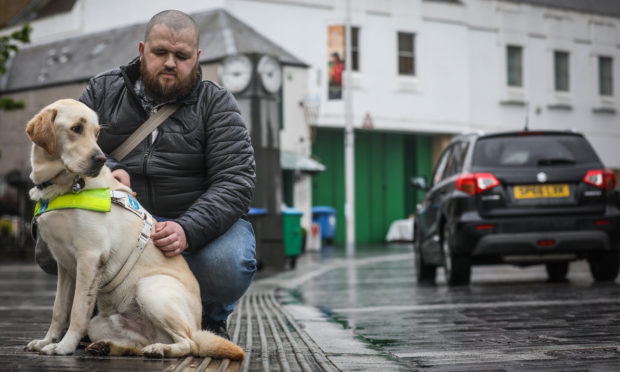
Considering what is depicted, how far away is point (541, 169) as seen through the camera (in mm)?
10898

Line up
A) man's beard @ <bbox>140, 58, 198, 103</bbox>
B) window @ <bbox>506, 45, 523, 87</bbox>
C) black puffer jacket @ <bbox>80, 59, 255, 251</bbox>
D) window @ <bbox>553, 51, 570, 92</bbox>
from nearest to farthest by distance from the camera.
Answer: man's beard @ <bbox>140, 58, 198, 103</bbox> → black puffer jacket @ <bbox>80, 59, 255, 251</bbox> → window @ <bbox>506, 45, 523, 87</bbox> → window @ <bbox>553, 51, 570, 92</bbox>

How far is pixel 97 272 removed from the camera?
4.42 metres

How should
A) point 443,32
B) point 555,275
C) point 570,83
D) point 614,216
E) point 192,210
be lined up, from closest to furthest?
point 192,210, point 614,216, point 555,275, point 443,32, point 570,83

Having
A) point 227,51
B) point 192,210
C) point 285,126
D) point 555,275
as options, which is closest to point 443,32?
point 285,126

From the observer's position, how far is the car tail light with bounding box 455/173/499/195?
10.8m

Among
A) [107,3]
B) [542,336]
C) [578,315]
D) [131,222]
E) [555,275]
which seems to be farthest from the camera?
[107,3]

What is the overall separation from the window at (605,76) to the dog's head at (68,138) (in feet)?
134

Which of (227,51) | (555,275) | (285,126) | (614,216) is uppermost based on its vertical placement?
(227,51)

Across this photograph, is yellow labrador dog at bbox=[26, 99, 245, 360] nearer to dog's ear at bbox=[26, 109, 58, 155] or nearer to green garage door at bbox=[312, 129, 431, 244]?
dog's ear at bbox=[26, 109, 58, 155]

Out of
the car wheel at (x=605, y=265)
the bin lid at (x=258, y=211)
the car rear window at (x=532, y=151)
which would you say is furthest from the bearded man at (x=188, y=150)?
the bin lid at (x=258, y=211)

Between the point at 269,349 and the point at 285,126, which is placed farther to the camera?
the point at 285,126

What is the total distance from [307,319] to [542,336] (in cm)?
215

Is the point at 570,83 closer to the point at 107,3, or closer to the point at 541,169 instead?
the point at 107,3

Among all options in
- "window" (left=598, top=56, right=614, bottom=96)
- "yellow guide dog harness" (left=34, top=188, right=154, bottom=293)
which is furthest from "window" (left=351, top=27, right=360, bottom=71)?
"yellow guide dog harness" (left=34, top=188, right=154, bottom=293)
